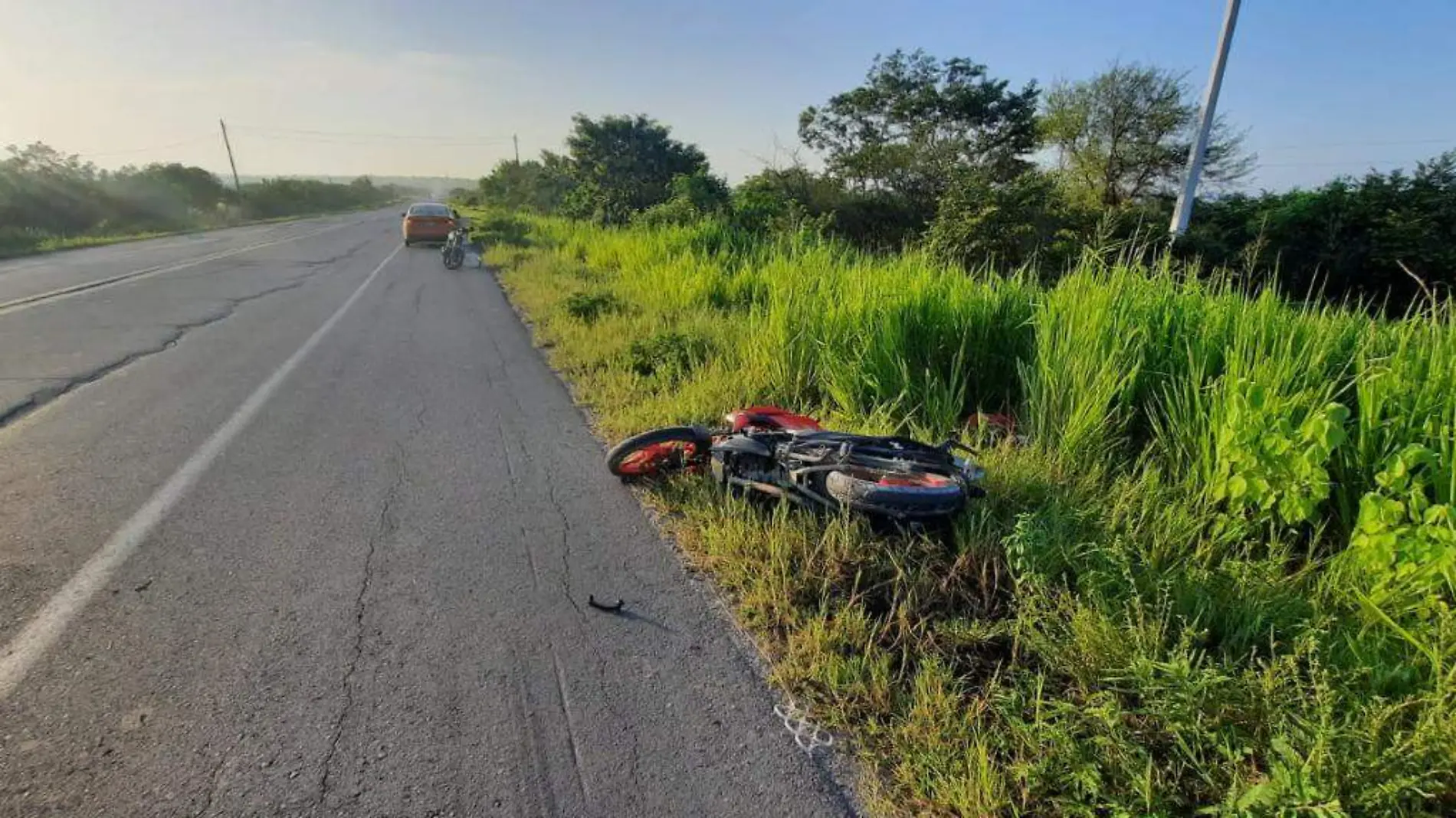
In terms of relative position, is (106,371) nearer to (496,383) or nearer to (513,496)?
(496,383)

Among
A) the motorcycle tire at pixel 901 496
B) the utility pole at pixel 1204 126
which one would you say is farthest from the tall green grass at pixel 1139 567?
the utility pole at pixel 1204 126

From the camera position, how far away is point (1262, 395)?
8.92ft

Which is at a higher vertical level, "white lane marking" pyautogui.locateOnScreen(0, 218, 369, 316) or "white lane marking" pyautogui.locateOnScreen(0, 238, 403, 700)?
"white lane marking" pyautogui.locateOnScreen(0, 218, 369, 316)

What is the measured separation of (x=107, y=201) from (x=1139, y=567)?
50.3m

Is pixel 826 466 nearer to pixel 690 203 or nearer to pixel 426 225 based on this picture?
pixel 690 203

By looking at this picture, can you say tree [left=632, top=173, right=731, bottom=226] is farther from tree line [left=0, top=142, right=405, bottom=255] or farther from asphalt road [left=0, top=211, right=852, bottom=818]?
tree line [left=0, top=142, right=405, bottom=255]

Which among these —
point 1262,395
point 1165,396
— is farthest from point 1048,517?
point 1165,396

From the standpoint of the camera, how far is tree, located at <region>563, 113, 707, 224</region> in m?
26.0

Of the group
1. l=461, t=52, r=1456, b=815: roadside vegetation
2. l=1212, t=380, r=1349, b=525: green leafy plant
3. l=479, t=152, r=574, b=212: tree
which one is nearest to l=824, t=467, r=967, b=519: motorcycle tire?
l=461, t=52, r=1456, b=815: roadside vegetation

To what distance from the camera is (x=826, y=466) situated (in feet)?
10.2

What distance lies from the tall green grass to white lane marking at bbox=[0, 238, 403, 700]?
2.55 m

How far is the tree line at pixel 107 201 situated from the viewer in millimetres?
29688

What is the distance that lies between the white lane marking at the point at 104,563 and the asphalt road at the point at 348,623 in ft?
0.05

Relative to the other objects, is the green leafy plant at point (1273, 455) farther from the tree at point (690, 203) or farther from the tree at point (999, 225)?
the tree at point (690, 203)
